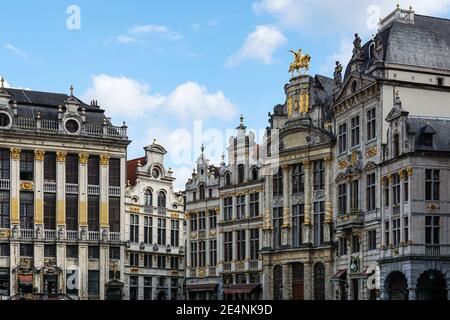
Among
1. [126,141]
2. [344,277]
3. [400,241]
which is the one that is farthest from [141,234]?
[400,241]

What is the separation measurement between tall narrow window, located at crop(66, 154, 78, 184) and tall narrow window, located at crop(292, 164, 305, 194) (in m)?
14.9

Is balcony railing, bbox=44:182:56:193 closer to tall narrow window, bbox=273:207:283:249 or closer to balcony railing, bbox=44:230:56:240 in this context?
balcony railing, bbox=44:230:56:240

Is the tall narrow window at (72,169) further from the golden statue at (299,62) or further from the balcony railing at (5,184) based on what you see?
the golden statue at (299,62)

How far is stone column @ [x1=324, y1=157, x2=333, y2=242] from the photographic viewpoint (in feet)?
194

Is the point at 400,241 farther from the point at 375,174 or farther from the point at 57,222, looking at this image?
the point at 57,222

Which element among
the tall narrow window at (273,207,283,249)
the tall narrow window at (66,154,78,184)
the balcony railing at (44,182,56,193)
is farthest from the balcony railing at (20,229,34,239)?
the tall narrow window at (273,207,283,249)

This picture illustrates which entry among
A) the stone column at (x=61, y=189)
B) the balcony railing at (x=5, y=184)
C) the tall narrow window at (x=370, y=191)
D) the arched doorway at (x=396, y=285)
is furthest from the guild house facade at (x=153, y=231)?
the arched doorway at (x=396, y=285)

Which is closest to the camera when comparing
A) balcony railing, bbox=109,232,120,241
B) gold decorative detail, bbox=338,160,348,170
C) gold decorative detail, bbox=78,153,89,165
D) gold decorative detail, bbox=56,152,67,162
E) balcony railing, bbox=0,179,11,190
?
gold decorative detail, bbox=338,160,348,170

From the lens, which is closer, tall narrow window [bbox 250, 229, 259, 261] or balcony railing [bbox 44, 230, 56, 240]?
balcony railing [bbox 44, 230, 56, 240]

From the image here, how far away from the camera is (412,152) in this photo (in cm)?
4888

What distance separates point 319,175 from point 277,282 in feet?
26.8
